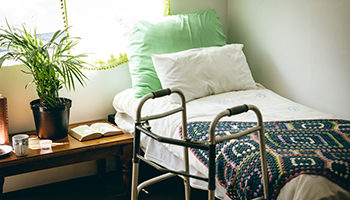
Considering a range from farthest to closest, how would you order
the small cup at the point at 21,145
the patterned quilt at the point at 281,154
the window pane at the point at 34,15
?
the window pane at the point at 34,15 < the small cup at the point at 21,145 < the patterned quilt at the point at 281,154

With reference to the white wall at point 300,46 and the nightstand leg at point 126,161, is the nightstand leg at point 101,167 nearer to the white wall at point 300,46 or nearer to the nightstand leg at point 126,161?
the nightstand leg at point 126,161

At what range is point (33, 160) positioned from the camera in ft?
6.66

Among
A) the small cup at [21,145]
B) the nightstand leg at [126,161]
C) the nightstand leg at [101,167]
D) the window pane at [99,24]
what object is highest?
the window pane at [99,24]

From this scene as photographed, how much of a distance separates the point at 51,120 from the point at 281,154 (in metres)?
1.35

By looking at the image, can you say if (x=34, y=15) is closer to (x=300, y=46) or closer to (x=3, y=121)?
(x=3, y=121)

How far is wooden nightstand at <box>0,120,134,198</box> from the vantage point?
6.58ft

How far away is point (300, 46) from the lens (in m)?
2.59

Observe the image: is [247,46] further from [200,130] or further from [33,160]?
[33,160]

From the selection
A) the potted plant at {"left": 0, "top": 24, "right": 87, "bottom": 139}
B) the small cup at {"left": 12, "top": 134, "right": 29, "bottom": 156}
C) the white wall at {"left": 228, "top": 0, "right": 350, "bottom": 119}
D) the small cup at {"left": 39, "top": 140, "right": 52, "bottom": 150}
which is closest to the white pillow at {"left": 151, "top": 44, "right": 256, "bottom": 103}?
the white wall at {"left": 228, "top": 0, "right": 350, "bottom": 119}

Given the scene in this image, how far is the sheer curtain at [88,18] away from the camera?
7.95 ft

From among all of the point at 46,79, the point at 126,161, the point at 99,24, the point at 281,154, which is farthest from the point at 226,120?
the point at 99,24

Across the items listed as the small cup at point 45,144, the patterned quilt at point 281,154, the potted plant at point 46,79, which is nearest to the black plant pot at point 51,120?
the potted plant at point 46,79

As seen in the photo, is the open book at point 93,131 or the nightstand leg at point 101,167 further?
the nightstand leg at point 101,167

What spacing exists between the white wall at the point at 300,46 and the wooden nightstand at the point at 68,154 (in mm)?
1250
